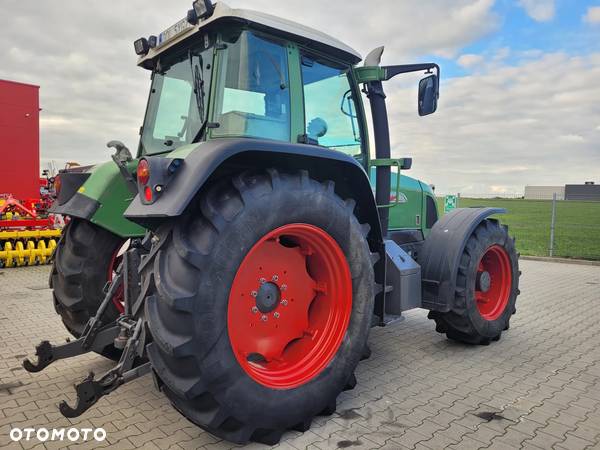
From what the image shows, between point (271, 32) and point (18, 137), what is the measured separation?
457 inches

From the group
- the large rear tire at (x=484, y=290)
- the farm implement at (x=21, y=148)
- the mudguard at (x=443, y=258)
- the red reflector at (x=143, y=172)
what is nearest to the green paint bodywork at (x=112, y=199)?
the red reflector at (x=143, y=172)

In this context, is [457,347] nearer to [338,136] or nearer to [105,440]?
[338,136]

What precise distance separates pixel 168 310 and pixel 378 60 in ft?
9.48

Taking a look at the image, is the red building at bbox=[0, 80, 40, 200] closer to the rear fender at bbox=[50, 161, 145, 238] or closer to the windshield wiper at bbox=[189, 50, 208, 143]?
the rear fender at bbox=[50, 161, 145, 238]

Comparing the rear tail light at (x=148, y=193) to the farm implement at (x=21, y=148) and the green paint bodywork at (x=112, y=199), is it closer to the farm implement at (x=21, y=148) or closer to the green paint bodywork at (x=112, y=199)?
the green paint bodywork at (x=112, y=199)

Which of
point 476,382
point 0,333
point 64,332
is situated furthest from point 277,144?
point 0,333

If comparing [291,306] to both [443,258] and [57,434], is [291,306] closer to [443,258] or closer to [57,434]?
[57,434]

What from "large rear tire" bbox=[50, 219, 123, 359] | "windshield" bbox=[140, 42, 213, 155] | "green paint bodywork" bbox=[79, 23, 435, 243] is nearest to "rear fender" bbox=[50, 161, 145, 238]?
"green paint bodywork" bbox=[79, 23, 435, 243]

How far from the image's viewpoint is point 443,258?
418 cm

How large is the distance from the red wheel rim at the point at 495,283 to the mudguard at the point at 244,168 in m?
1.88

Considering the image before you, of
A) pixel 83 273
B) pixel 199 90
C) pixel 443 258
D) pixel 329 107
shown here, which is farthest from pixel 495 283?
pixel 83 273

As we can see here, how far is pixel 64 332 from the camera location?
16.0 ft

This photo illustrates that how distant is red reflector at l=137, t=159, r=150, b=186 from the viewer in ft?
7.95

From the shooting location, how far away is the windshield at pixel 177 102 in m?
3.12
